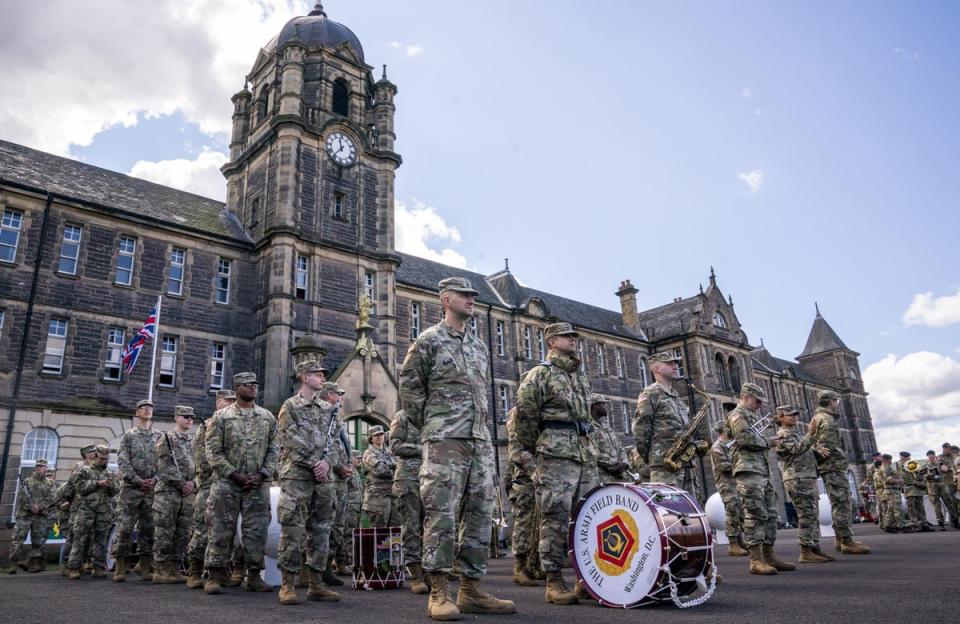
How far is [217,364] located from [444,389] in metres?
21.0

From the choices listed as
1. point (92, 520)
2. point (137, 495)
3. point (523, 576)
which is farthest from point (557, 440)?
point (92, 520)

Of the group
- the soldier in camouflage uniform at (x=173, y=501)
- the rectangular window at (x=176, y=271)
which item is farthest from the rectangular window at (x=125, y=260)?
the soldier in camouflage uniform at (x=173, y=501)

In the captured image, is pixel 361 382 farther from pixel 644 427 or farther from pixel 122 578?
pixel 644 427

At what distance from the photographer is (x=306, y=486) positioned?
759 centimetres

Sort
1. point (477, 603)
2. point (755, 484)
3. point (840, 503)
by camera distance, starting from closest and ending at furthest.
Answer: point (477, 603) < point (755, 484) < point (840, 503)

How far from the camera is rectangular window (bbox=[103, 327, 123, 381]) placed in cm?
2216

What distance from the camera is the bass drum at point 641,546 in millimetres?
5539

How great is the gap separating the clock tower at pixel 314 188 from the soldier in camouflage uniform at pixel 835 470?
1738 cm

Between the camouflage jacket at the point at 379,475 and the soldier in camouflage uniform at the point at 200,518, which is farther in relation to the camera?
the camouflage jacket at the point at 379,475

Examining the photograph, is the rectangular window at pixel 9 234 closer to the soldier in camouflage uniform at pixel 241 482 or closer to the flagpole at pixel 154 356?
the flagpole at pixel 154 356

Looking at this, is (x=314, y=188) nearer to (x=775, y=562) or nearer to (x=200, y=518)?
(x=200, y=518)

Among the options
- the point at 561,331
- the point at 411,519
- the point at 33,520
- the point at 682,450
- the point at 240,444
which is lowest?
the point at 411,519

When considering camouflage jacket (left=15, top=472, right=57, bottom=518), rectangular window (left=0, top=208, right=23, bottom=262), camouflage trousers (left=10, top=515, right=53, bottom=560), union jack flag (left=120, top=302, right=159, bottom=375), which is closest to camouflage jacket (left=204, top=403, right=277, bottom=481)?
camouflage jacket (left=15, top=472, right=57, bottom=518)

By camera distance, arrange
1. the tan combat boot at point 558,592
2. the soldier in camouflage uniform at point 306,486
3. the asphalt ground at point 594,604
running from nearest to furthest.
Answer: the asphalt ground at point 594,604, the tan combat boot at point 558,592, the soldier in camouflage uniform at point 306,486
